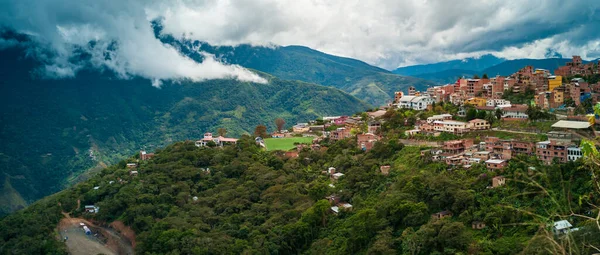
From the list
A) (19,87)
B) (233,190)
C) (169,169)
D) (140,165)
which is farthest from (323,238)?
(19,87)

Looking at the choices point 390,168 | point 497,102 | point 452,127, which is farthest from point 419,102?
point 390,168

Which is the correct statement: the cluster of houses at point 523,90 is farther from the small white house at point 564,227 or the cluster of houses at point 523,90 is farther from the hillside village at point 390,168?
the small white house at point 564,227

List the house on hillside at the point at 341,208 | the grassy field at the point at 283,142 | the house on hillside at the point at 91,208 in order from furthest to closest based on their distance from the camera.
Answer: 1. the grassy field at the point at 283,142
2. the house on hillside at the point at 91,208
3. the house on hillside at the point at 341,208

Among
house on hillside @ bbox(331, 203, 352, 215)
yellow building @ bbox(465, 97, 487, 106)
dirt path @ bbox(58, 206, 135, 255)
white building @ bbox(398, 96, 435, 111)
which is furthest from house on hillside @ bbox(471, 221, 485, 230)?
white building @ bbox(398, 96, 435, 111)

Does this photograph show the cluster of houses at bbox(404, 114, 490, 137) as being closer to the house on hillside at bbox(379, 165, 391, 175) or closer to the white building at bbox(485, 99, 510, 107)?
the white building at bbox(485, 99, 510, 107)

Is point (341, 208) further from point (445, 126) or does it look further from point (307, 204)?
point (445, 126)

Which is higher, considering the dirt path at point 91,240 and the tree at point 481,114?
the tree at point 481,114

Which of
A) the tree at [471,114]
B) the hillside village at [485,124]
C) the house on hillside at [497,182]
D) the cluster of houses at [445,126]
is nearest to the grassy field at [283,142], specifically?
the hillside village at [485,124]
